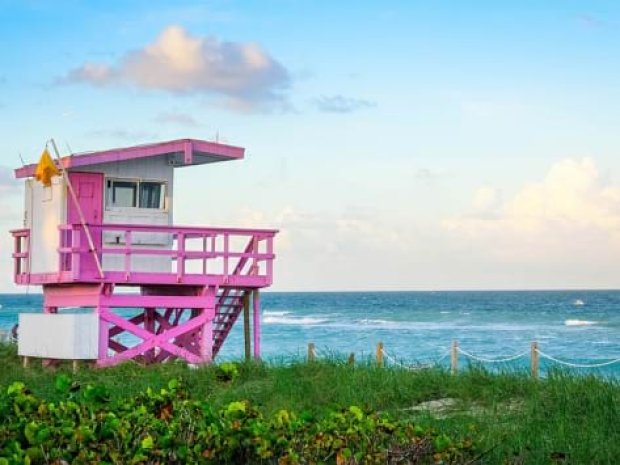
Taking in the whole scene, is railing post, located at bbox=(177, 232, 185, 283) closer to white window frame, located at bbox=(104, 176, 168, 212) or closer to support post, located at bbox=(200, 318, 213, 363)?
support post, located at bbox=(200, 318, 213, 363)

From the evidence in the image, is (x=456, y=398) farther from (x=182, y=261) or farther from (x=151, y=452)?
(x=182, y=261)

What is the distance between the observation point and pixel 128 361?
2125cm

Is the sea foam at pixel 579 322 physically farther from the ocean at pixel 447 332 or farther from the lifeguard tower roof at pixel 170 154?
the lifeguard tower roof at pixel 170 154

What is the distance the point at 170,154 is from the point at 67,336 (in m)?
4.41

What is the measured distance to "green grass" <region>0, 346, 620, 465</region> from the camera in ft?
38.4

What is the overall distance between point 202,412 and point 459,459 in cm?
219

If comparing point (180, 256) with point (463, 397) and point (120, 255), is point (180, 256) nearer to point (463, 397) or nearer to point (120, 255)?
point (120, 255)

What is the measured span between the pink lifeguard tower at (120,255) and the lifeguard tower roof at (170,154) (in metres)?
0.02

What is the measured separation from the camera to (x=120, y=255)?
902 inches

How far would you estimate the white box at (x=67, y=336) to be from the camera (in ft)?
71.8

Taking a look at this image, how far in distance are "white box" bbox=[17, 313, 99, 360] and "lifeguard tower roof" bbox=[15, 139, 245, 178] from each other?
10.0 ft

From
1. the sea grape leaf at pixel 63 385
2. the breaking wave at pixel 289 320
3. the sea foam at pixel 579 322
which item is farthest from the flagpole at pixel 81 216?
the breaking wave at pixel 289 320

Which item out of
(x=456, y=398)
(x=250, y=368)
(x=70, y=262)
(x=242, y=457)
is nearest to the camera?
(x=242, y=457)

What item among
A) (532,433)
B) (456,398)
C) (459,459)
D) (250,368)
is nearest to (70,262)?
(250,368)
